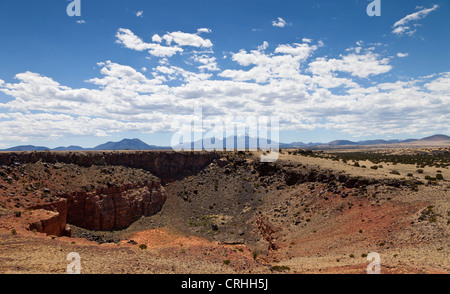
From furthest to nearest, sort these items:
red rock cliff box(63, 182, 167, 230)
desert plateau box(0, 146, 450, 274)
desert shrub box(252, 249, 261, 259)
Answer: red rock cliff box(63, 182, 167, 230) < desert shrub box(252, 249, 261, 259) < desert plateau box(0, 146, 450, 274)

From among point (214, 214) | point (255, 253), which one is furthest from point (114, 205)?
point (255, 253)

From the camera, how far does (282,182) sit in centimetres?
4750

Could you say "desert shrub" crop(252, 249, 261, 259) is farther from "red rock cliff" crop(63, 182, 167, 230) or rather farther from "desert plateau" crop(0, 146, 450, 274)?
"red rock cliff" crop(63, 182, 167, 230)

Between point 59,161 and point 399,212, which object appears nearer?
point 399,212

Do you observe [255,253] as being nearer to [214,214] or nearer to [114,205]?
[214,214]

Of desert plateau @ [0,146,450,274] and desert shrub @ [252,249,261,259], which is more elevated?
desert plateau @ [0,146,450,274]

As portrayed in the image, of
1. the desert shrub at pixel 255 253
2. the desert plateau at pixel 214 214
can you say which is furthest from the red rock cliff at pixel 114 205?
the desert shrub at pixel 255 253

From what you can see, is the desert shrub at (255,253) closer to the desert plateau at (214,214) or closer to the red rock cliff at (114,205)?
the desert plateau at (214,214)

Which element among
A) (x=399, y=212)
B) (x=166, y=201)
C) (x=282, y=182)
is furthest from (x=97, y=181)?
(x=399, y=212)

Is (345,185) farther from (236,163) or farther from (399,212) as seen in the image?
(236,163)

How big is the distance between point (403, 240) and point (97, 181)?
44.4 m

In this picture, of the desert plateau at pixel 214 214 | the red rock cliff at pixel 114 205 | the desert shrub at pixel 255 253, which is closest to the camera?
the desert plateau at pixel 214 214

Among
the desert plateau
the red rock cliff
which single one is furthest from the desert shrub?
the red rock cliff

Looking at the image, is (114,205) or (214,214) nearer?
(114,205)
